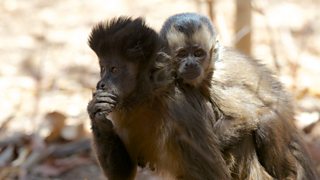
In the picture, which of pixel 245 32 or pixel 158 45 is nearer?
pixel 158 45

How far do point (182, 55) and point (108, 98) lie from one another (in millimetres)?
863

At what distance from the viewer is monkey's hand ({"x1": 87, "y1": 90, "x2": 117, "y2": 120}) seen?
502 centimetres

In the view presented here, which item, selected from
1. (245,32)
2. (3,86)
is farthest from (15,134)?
(245,32)

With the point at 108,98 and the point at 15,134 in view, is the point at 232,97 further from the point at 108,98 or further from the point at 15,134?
the point at 15,134

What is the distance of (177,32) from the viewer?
5805 millimetres

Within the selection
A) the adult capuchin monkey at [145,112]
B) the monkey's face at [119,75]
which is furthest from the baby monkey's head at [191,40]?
the monkey's face at [119,75]

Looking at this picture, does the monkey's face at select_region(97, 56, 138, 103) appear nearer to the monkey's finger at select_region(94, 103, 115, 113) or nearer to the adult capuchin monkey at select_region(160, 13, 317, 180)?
the monkey's finger at select_region(94, 103, 115, 113)

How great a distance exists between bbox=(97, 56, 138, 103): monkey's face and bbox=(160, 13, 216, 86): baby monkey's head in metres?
0.46

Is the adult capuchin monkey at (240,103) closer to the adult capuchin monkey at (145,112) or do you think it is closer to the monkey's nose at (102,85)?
the adult capuchin monkey at (145,112)

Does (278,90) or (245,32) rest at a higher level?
(245,32)

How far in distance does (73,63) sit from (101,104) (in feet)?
14.3

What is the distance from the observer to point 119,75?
5160 mm

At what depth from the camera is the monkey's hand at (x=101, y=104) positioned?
5.02m

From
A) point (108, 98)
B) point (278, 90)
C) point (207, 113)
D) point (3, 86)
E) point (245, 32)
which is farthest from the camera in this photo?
point (3, 86)
